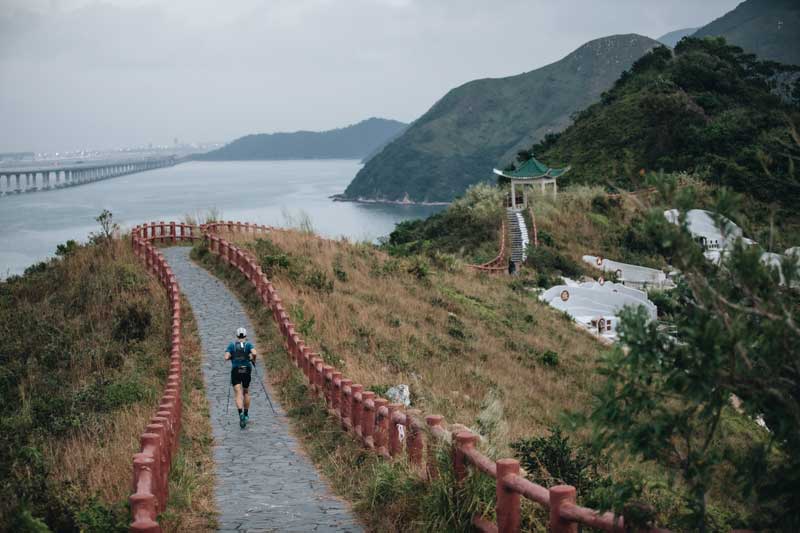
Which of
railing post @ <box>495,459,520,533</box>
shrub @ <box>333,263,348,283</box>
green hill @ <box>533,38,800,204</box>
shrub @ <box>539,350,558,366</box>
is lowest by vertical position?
shrub @ <box>539,350,558,366</box>

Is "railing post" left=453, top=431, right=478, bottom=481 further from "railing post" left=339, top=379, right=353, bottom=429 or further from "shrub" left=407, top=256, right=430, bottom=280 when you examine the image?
"shrub" left=407, top=256, right=430, bottom=280

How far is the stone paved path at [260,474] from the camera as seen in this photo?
8.82 m

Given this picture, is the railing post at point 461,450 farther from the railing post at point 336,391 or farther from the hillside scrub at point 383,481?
the railing post at point 336,391

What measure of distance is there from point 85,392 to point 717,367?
12048mm

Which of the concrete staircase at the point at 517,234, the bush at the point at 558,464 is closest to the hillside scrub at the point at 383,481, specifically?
the bush at the point at 558,464

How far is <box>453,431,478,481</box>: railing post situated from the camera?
A: 24.8 feet

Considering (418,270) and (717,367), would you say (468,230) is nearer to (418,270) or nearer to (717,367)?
(418,270)

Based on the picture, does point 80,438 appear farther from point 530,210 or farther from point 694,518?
point 530,210

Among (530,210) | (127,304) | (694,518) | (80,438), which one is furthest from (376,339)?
(530,210)

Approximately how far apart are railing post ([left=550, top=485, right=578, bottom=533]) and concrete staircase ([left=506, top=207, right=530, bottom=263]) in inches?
1487

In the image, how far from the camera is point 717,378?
479 cm

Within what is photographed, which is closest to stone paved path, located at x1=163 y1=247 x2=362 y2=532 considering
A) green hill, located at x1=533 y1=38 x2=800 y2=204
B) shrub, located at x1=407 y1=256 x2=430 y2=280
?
shrub, located at x1=407 y1=256 x2=430 y2=280

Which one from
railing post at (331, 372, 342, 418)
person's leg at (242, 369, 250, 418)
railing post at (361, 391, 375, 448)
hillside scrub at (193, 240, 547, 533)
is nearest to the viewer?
hillside scrub at (193, 240, 547, 533)

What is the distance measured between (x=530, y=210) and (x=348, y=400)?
37795 mm
